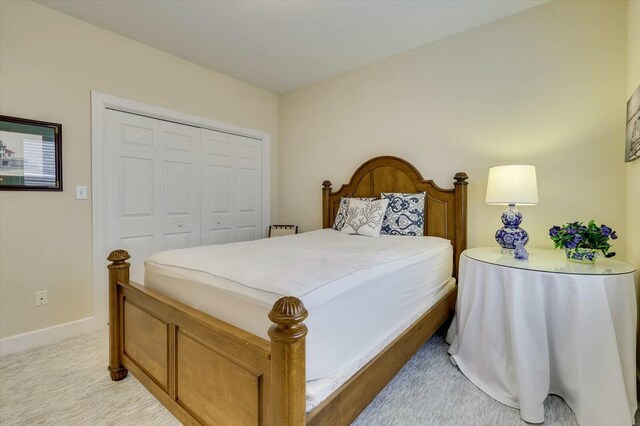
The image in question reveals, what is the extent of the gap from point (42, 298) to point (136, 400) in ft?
4.58

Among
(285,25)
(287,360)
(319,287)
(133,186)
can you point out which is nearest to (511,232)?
(319,287)

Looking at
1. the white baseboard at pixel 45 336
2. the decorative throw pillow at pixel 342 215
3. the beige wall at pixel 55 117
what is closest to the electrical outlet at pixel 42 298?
the beige wall at pixel 55 117

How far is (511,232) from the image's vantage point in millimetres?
2023

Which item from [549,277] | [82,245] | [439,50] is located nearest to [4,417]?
[82,245]

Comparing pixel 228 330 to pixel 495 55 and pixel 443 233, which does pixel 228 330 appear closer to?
pixel 443 233

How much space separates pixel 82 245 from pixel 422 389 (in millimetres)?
2790

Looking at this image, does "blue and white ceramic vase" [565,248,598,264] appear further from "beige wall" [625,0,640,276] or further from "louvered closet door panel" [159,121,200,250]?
"louvered closet door panel" [159,121,200,250]

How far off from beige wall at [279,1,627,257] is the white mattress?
1.12m

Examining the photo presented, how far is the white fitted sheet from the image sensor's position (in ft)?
3.58

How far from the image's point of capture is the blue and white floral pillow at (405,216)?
269 centimetres

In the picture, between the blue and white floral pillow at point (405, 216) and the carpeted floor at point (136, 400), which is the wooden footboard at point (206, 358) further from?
the blue and white floral pillow at point (405, 216)

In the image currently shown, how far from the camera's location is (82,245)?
2.49m

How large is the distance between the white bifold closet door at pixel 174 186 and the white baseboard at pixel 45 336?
530mm

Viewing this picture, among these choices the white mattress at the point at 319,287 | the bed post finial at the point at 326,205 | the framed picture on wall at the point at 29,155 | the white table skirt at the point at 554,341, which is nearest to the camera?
the white mattress at the point at 319,287
